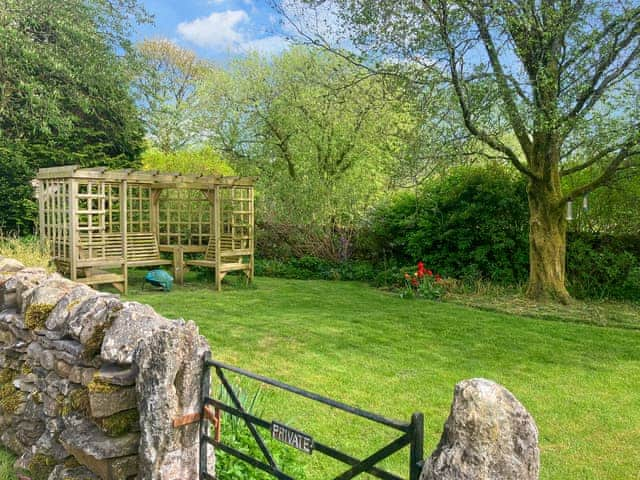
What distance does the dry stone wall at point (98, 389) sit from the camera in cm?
242

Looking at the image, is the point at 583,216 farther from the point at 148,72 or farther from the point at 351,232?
the point at 148,72

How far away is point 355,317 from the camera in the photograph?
8.11 meters

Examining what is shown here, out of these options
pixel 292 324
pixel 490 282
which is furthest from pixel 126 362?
pixel 490 282

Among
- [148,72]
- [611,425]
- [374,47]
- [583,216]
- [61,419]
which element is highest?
[148,72]

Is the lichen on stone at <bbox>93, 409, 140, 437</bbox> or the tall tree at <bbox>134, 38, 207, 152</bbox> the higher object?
the tall tree at <bbox>134, 38, 207, 152</bbox>

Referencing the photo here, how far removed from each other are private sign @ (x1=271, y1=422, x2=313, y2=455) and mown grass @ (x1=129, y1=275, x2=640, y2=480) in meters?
1.49

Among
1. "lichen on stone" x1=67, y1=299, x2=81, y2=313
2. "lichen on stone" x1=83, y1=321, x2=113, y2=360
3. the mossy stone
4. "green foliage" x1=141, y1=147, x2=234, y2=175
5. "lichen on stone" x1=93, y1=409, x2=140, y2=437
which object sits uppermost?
"green foliage" x1=141, y1=147, x2=234, y2=175

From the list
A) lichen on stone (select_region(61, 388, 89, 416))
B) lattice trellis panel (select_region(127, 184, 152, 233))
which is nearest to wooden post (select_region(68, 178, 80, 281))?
lattice trellis panel (select_region(127, 184, 152, 233))

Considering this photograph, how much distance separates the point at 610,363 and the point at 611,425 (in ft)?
6.16

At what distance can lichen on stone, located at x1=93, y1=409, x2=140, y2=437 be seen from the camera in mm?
2613

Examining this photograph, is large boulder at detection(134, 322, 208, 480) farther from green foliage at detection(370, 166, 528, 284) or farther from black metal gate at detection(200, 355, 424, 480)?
green foliage at detection(370, 166, 528, 284)

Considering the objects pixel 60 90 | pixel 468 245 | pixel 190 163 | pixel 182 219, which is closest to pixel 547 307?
pixel 468 245

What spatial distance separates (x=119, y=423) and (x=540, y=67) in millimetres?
7630

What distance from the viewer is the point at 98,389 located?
2590mm
